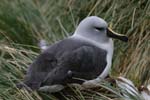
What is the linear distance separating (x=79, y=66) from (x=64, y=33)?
1218mm

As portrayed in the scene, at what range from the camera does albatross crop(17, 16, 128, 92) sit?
3508mm

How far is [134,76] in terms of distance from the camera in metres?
4.20

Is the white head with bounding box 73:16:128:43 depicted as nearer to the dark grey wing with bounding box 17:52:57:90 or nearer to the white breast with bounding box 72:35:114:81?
the white breast with bounding box 72:35:114:81

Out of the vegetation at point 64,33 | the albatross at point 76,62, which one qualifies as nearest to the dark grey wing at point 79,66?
the albatross at point 76,62

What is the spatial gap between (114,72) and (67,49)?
76 cm

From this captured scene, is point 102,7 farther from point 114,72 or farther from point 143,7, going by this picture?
point 114,72

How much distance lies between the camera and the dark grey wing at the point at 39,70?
11.5 feet

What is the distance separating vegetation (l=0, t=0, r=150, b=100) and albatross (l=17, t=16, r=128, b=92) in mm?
112

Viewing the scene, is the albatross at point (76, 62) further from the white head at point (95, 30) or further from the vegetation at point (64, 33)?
the vegetation at point (64, 33)

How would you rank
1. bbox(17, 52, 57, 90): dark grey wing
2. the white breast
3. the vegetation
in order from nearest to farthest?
bbox(17, 52, 57, 90): dark grey wing < the white breast < the vegetation

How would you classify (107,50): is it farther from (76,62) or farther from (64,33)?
(64,33)

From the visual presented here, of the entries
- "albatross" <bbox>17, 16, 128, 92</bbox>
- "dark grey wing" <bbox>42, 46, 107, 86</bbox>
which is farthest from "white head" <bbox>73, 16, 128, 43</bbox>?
"dark grey wing" <bbox>42, 46, 107, 86</bbox>

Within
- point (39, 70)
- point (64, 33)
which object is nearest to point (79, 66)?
point (39, 70)

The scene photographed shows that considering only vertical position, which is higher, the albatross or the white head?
the white head
